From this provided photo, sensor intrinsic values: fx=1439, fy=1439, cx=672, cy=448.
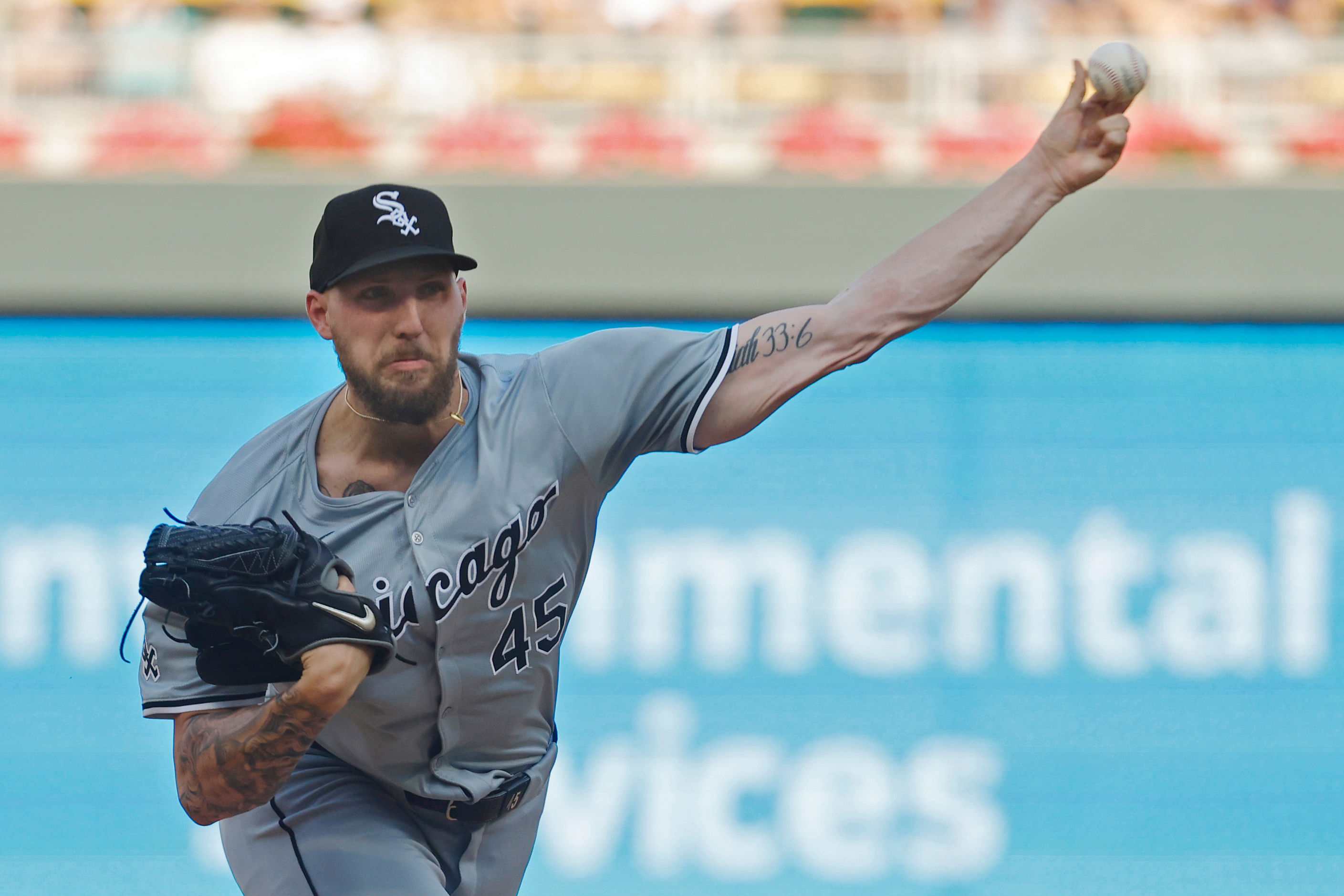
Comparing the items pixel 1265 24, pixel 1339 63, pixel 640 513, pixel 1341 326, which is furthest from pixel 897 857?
pixel 1265 24

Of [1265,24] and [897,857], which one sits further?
[1265,24]

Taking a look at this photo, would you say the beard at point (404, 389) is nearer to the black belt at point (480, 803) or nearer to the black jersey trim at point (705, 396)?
the black jersey trim at point (705, 396)

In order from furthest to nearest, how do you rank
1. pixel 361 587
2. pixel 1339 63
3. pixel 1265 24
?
pixel 1265 24 < pixel 1339 63 < pixel 361 587

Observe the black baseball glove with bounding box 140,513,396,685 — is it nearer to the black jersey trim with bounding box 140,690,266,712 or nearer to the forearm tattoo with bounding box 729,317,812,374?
the black jersey trim with bounding box 140,690,266,712

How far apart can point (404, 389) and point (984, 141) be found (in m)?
4.66

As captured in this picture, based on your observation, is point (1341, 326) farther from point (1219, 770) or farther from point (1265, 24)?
point (1265, 24)

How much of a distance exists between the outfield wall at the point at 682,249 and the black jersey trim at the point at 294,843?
3.11 meters

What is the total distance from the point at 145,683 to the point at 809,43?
17.6 ft

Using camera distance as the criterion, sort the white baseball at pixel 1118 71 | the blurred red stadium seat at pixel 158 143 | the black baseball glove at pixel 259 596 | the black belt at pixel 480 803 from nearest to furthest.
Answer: the black baseball glove at pixel 259 596
the white baseball at pixel 1118 71
the black belt at pixel 480 803
the blurred red stadium seat at pixel 158 143

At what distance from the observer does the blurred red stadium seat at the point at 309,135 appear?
20.7 feet

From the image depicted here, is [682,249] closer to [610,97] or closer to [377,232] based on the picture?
[610,97]

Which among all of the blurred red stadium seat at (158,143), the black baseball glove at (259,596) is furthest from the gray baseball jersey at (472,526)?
the blurred red stadium seat at (158,143)

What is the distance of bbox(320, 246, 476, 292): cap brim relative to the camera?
2586 mm

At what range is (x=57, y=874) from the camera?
18.3 ft
